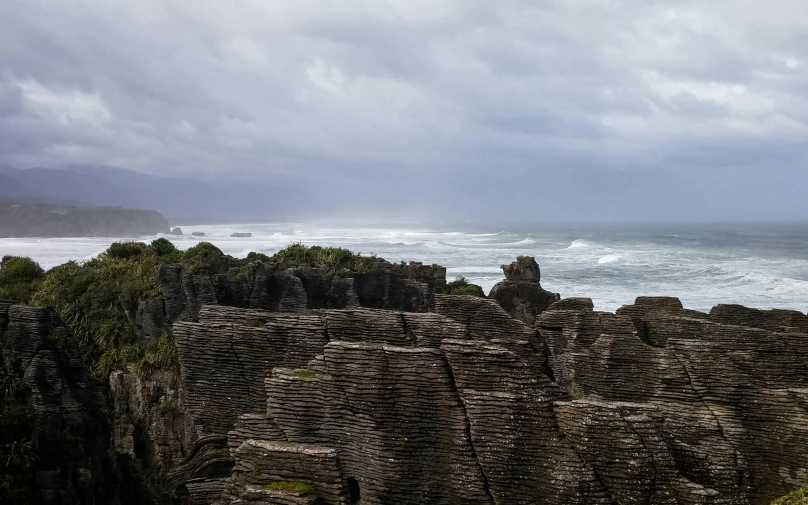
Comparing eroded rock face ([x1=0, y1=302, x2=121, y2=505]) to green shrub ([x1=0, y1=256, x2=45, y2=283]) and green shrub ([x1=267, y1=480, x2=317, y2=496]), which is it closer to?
green shrub ([x1=267, y1=480, x2=317, y2=496])

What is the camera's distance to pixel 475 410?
9914mm

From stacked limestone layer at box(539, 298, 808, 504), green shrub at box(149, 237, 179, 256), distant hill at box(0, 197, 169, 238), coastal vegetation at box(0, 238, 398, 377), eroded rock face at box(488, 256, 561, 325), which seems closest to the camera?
stacked limestone layer at box(539, 298, 808, 504)

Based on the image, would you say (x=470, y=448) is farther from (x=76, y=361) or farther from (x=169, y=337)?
(x=169, y=337)

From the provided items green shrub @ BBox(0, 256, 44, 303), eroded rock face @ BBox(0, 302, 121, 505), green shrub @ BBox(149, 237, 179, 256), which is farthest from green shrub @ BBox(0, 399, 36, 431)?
green shrub @ BBox(149, 237, 179, 256)

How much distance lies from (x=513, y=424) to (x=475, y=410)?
653 mm

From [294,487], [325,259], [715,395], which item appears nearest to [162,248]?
[325,259]

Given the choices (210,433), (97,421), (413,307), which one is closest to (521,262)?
(413,307)

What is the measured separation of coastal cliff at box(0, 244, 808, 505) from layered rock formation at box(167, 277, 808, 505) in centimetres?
2

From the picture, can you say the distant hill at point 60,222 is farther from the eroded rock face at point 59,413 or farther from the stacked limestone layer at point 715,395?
the stacked limestone layer at point 715,395

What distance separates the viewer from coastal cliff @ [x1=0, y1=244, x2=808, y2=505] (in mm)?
9508

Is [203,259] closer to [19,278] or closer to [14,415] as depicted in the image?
[19,278]

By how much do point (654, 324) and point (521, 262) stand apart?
1304 cm

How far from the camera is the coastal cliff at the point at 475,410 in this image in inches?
374

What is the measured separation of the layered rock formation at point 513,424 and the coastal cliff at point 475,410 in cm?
2
